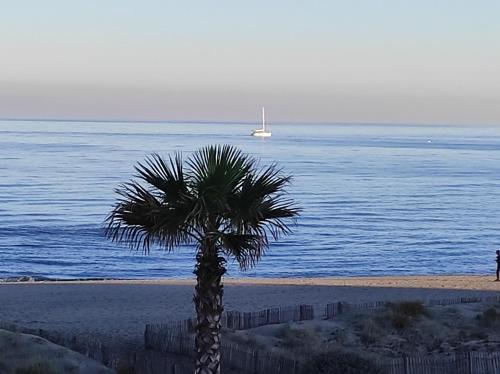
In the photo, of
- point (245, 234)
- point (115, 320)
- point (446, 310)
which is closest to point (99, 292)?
point (115, 320)

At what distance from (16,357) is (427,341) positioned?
9.13 meters

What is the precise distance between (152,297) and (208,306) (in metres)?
19.4

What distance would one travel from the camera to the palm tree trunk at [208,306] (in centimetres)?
1286

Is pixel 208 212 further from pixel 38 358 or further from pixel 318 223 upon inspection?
pixel 318 223

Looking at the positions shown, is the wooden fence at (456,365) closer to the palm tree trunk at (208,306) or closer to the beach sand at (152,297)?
the palm tree trunk at (208,306)

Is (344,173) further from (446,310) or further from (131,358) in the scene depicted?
(131,358)

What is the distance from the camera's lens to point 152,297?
31953 mm

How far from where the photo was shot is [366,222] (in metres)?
62.9

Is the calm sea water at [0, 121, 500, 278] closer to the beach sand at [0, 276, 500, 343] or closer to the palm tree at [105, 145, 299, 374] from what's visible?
the beach sand at [0, 276, 500, 343]

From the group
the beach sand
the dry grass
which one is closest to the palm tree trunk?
the dry grass

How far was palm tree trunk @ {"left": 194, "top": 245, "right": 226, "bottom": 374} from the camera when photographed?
12859 millimetres

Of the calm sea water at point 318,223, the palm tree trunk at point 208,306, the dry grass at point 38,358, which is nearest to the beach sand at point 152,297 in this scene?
the dry grass at point 38,358

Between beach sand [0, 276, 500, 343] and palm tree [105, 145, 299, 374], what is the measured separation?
9.21 metres

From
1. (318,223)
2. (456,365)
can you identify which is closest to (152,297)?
(456,365)
